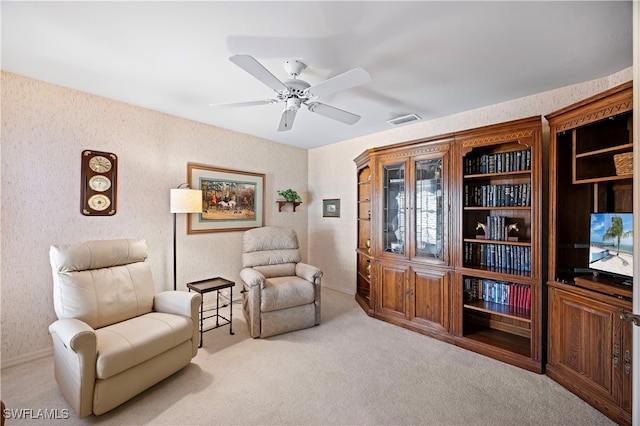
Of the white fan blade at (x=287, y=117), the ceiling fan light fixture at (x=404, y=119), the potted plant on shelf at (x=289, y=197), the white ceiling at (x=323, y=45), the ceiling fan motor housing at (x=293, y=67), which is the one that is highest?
the white ceiling at (x=323, y=45)

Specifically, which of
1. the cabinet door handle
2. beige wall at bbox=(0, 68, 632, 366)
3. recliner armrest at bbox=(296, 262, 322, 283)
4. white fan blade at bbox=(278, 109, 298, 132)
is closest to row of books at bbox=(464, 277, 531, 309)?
the cabinet door handle

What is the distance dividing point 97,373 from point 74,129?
228 centimetres

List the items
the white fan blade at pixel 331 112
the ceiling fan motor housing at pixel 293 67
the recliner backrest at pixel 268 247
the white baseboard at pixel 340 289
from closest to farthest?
the ceiling fan motor housing at pixel 293 67 < the white fan blade at pixel 331 112 < the recliner backrest at pixel 268 247 < the white baseboard at pixel 340 289

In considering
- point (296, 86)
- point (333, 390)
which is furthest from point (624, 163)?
point (333, 390)

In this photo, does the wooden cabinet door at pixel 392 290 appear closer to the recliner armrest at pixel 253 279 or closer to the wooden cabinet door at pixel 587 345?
the wooden cabinet door at pixel 587 345

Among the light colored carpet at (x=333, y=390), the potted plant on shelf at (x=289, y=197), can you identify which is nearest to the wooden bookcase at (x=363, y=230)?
the potted plant on shelf at (x=289, y=197)

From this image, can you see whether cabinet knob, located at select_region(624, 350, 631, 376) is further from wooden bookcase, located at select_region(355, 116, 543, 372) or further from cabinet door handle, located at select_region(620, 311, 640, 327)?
cabinet door handle, located at select_region(620, 311, 640, 327)

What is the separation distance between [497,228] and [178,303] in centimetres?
308

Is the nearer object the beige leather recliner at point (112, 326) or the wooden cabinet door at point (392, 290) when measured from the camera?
the beige leather recliner at point (112, 326)

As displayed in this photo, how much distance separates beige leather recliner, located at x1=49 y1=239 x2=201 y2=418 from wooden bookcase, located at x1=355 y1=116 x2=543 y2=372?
87.6 inches

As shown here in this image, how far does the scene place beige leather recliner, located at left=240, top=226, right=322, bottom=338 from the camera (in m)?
2.93

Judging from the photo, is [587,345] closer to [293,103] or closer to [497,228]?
[497,228]

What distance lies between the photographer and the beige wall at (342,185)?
339 centimetres

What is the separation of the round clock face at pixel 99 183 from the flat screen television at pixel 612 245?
4.38 m
